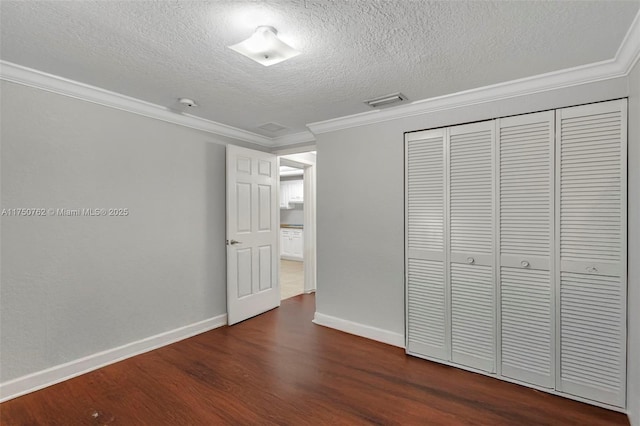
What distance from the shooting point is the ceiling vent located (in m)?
2.81

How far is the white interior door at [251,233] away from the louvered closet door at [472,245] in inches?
94.0

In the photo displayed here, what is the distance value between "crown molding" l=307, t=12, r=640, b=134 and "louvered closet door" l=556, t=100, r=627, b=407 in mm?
220

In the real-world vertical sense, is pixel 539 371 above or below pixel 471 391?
above

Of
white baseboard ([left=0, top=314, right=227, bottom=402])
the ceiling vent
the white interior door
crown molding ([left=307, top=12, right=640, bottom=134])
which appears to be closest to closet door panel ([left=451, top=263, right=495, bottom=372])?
crown molding ([left=307, top=12, right=640, bottom=134])

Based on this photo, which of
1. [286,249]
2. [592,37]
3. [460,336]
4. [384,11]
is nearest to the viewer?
[384,11]

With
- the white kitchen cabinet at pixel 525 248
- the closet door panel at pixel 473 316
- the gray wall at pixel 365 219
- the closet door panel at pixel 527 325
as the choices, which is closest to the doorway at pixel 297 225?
the gray wall at pixel 365 219

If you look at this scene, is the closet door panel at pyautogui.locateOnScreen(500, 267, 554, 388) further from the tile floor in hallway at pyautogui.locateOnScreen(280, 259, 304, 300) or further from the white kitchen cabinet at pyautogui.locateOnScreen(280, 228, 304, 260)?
the white kitchen cabinet at pyautogui.locateOnScreen(280, 228, 304, 260)

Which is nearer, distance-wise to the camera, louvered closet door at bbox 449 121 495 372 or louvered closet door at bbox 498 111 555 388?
louvered closet door at bbox 498 111 555 388

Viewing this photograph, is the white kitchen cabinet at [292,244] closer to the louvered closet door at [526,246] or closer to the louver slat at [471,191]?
the louver slat at [471,191]

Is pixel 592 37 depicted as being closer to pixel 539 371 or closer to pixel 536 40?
pixel 536 40

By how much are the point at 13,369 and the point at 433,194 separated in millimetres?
3595

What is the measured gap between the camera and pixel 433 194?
2896 millimetres

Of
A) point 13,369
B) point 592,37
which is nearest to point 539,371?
point 592,37

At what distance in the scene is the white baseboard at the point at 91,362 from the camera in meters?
2.28
